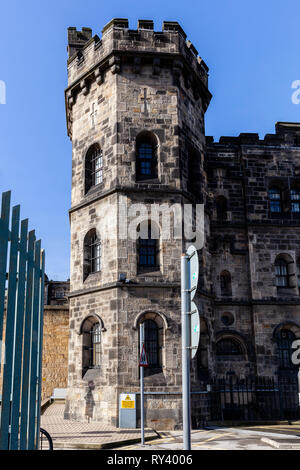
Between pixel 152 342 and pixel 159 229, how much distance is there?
3570mm

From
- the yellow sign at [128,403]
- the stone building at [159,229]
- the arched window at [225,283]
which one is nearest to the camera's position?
the yellow sign at [128,403]

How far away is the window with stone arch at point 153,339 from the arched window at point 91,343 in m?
1.66

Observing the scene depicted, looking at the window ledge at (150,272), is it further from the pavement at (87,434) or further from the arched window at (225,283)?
the arched window at (225,283)

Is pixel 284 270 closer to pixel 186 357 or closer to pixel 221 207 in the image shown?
pixel 221 207

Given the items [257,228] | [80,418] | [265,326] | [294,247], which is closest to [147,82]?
[257,228]

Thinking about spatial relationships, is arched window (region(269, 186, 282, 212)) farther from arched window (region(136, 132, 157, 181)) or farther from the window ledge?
the window ledge

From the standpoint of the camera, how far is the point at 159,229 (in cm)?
1564

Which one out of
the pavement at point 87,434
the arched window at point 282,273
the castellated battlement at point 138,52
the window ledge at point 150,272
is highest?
the castellated battlement at point 138,52

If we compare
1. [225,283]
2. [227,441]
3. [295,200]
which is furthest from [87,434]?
[295,200]

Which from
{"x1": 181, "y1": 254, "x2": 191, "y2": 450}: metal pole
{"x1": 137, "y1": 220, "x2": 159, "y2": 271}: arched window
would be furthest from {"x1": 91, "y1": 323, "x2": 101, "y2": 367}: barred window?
{"x1": 181, "y1": 254, "x2": 191, "y2": 450}: metal pole

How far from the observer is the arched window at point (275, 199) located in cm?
2056

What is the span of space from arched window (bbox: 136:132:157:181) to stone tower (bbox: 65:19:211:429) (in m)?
0.04

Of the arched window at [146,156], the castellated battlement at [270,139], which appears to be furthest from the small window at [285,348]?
the arched window at [146,156]

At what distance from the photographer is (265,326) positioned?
18.7 m
